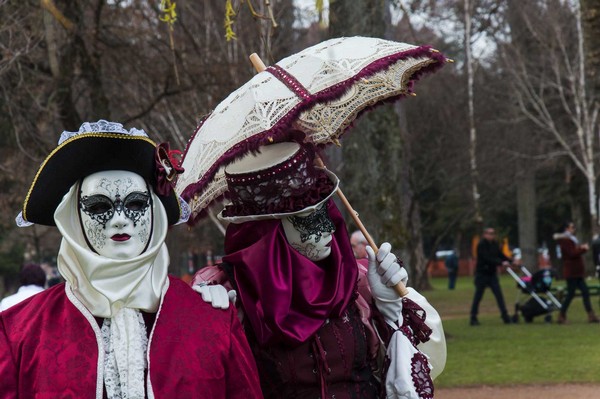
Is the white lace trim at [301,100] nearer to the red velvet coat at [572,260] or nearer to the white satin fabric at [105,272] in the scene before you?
the white satin fabric at [105,272]

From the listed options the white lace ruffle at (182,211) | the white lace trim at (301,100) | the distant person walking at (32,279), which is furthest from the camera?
the distant person walking at (32,279)

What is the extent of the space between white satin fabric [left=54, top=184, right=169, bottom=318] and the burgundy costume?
0.51 metres

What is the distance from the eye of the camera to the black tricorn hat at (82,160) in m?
3.72

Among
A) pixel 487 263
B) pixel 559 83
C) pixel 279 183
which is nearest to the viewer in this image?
pixel 279 183

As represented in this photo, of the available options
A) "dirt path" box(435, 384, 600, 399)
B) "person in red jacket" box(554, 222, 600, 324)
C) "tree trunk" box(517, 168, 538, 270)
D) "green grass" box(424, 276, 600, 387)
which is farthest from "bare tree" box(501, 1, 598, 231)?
"dirt path" box(435, 384, 600, 399)

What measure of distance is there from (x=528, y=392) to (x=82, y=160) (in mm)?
7586

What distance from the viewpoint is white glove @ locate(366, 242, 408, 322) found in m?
4.43

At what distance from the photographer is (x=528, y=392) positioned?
34.1ft

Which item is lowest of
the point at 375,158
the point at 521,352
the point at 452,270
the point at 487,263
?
the point at 452,270

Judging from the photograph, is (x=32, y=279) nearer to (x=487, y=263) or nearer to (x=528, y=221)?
(x=487, y=263)

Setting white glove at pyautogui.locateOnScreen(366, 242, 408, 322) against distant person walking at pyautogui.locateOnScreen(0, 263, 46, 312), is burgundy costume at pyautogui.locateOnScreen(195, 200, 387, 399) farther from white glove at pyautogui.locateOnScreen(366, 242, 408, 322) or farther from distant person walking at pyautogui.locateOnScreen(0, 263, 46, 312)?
distant person walking at pyautogui.locateOnScreen(0, 263, 46, 312)

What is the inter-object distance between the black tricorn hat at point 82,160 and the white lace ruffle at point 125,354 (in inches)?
17.7

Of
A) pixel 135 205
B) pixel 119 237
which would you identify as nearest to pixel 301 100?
pixel 135 205

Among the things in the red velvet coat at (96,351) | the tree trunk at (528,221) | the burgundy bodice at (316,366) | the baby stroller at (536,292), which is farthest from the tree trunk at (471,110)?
the red velvet coat at (96,351)
